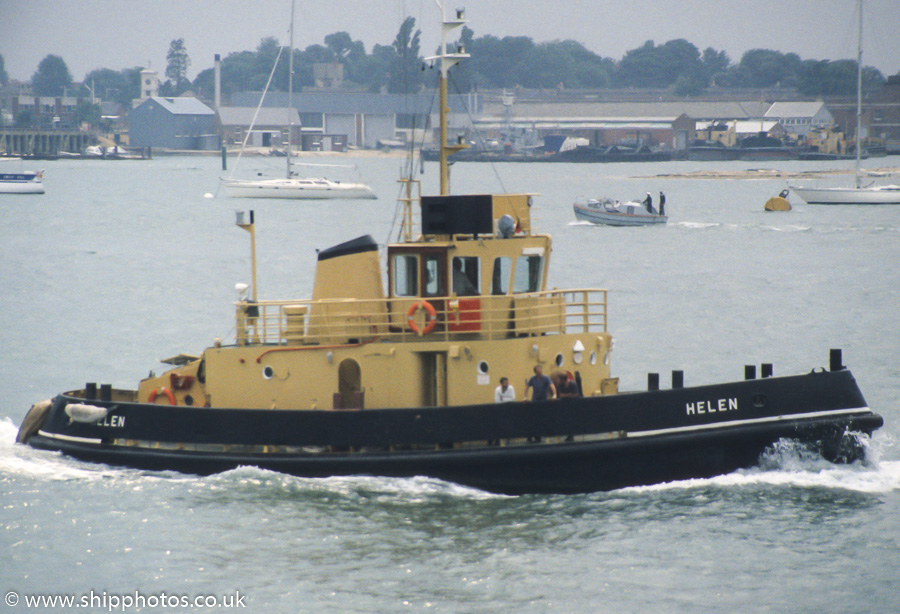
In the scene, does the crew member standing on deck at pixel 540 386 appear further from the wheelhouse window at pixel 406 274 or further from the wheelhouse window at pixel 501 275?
the wheelhouse window at pixel 406 274

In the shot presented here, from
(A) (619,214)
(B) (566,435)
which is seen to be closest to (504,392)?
(B) (566,435)

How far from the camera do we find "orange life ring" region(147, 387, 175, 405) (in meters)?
15.5

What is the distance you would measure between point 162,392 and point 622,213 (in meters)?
47.2

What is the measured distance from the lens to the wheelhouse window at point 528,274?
1487 centimetres

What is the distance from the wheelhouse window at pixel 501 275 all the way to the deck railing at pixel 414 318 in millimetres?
180

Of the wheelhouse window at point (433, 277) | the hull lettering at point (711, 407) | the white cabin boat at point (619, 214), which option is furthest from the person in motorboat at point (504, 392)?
the white cabin boat at point (619, 214)

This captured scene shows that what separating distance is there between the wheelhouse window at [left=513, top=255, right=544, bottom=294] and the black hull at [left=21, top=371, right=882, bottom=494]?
178cm

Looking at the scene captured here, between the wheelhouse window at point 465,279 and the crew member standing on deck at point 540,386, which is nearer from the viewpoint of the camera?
the crew member standing on deck at point 540,386

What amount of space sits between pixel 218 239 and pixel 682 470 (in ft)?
138

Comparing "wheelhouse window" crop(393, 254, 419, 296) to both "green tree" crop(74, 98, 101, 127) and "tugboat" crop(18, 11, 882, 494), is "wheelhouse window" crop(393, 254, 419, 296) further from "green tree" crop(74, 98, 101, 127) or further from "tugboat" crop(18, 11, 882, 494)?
"green tree" crop(74, 98, 101, 127)

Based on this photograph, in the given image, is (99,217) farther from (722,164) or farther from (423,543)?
(722,164)

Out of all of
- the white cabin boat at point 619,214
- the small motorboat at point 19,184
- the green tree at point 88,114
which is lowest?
the white cabin boat at point 619,214

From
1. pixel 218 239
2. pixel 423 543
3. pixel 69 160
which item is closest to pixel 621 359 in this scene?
pixel 423 543

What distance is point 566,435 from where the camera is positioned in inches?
558
